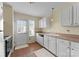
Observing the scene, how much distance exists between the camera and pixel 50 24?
5.70 metres

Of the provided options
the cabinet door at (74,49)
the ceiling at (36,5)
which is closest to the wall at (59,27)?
the ceiling at (36,5)

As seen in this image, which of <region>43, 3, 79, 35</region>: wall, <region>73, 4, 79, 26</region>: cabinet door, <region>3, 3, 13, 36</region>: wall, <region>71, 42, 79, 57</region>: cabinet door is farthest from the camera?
<region>3, 3, 13, 36</region>: wall

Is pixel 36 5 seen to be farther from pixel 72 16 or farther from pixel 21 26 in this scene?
pixel 21 26

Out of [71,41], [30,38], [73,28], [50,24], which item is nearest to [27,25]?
[30,38]

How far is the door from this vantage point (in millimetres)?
6414

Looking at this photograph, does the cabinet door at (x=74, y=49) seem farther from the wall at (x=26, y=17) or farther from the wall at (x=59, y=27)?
the wall at (x=26, y=17)

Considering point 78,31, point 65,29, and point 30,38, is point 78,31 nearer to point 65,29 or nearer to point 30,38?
point 65,29

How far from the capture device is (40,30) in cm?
805

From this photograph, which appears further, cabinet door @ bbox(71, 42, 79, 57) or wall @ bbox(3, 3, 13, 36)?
wall @ bbox(3, 3, 13, 36)

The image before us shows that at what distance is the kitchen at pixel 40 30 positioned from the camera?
3.02 m

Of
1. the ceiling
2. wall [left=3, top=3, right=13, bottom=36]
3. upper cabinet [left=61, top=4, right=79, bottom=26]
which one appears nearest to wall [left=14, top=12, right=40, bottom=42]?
the ceiling

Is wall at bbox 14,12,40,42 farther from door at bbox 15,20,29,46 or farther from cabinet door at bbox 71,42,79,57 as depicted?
cabinet door at bbox 71,42,79,57

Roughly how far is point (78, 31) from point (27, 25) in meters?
4.79

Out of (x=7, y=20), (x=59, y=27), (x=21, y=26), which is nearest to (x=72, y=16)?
(x=59, y=27)
